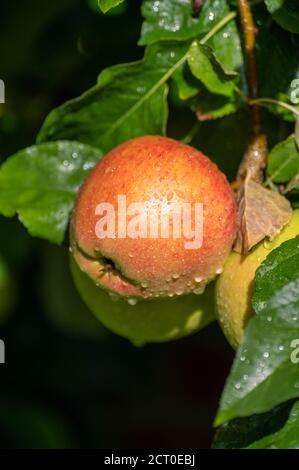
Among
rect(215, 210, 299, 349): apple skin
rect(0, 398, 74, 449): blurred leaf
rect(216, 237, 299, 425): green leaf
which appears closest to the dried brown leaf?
rect(215, 210, 299, 349): apple skin

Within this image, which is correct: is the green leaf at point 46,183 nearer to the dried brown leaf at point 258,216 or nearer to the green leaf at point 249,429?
the dried brown leaf at point 258,216

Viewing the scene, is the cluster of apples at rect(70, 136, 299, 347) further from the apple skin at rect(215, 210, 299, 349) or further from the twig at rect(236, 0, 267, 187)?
the twig at rect(236, 0, 267, 187)

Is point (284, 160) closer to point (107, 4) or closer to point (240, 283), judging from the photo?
point (240, 283)

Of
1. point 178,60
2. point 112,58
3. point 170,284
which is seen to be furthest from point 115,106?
point 112,58

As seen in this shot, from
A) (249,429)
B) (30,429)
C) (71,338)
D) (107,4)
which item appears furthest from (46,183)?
(71,338)
